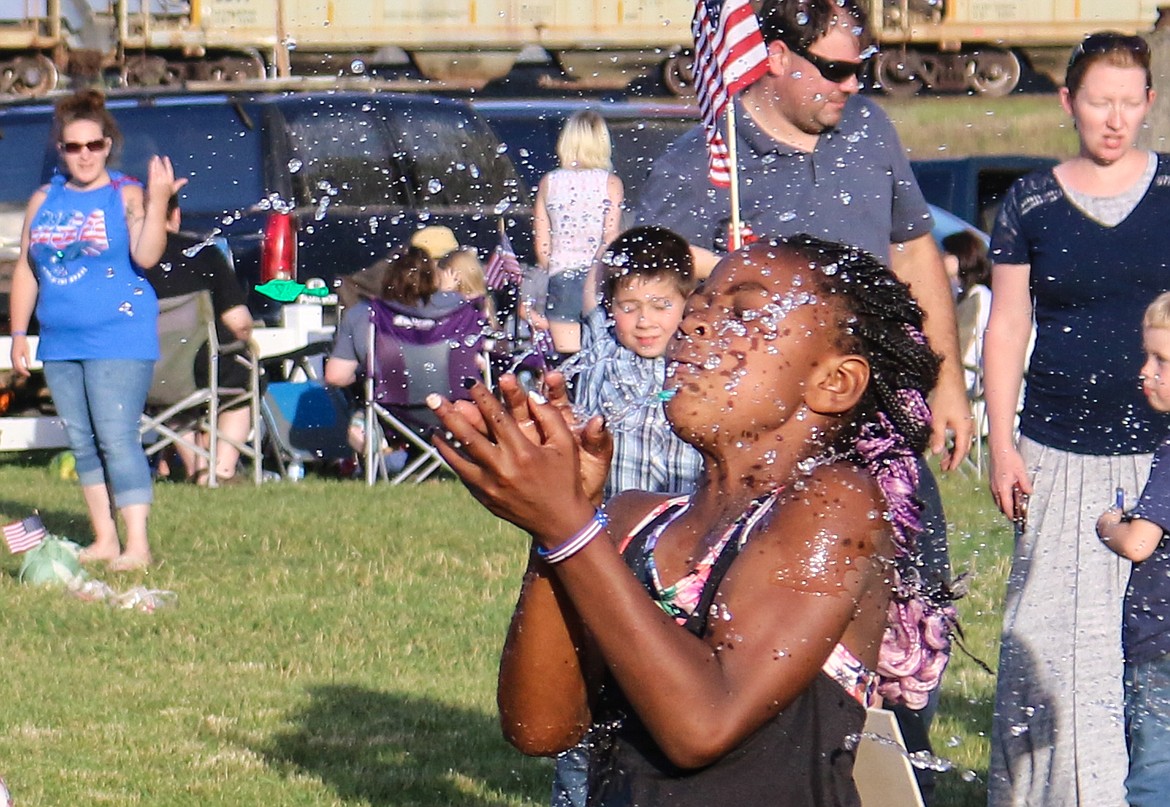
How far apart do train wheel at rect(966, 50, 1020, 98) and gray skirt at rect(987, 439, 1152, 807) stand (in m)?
21.5

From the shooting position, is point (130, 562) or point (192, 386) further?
point (192, 386)

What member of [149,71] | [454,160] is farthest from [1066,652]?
[149,71]

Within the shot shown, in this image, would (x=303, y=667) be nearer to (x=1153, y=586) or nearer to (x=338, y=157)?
(x=1153, y=586)

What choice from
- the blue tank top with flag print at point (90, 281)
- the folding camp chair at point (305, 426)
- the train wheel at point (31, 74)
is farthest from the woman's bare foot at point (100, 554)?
the train wheel at point (31, 74)

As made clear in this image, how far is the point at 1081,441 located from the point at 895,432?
2059 mm

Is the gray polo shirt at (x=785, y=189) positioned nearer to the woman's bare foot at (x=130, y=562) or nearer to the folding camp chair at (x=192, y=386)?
the woman's bare foot at (x=130, y=562)

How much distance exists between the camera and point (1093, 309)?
13.9 feet

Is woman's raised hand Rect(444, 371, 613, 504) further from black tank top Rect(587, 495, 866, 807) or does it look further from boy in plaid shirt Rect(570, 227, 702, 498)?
boy in plaid shirt Rect(570, 227, 702, 498)

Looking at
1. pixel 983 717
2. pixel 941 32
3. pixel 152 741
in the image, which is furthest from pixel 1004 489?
pixel 941 32

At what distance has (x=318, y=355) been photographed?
11.2m

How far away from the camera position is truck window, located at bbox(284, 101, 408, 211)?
8422 mm

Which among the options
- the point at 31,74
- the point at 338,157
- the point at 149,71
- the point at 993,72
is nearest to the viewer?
the point at 338,157

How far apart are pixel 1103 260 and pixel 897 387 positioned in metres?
2.06

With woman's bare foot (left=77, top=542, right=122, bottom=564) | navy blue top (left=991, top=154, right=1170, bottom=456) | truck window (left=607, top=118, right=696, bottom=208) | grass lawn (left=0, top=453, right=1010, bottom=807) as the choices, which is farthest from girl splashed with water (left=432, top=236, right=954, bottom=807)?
truck window (left=607, top=118, right=696, bottom=208)
